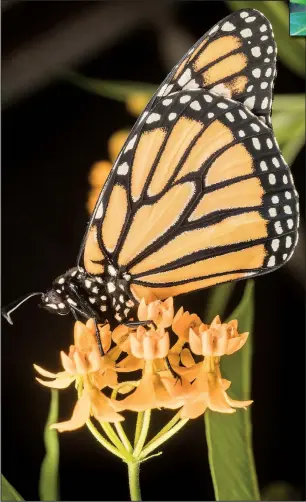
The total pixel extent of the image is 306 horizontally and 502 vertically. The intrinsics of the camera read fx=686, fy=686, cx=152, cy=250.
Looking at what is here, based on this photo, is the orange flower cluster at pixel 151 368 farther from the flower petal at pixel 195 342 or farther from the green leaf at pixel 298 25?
the green leaf at pixel 298 25

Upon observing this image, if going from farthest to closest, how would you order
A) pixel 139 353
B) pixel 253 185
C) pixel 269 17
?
pixel 269 17, pixel 253 185, pixel 139 353

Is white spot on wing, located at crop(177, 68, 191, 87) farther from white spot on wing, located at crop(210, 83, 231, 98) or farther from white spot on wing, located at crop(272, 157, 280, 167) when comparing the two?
white spot on wing, located at crop(272, 157, 280, 167)

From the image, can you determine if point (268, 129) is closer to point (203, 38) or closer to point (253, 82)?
point (253, 82)

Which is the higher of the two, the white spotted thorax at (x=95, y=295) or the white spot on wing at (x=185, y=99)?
the white spot on wing at (x=185, y=99)

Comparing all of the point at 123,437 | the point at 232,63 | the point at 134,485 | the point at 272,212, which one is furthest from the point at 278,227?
the point at 134,485

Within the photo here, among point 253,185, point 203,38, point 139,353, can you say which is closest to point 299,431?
point 139,353

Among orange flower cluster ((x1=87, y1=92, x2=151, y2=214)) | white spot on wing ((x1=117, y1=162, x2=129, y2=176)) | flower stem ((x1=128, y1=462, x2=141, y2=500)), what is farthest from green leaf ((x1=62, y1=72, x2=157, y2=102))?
flower stem ((x1=128, y1=462, x2=141, y2=500))

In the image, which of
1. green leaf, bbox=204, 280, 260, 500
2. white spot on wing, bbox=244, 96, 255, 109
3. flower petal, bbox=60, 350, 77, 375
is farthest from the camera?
green leaf, bbox=204, 280, 260, 500

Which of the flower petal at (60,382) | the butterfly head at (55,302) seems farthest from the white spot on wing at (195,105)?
the flower petal at (60,382)
